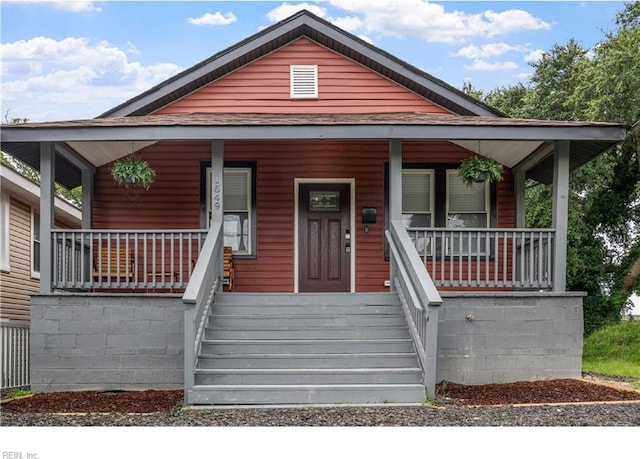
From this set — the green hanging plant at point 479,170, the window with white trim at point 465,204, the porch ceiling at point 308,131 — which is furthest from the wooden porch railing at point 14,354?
the green hanging plant at point 479,170

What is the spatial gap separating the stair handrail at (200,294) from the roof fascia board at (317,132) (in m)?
1.27

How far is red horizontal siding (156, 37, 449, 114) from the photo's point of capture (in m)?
13.9

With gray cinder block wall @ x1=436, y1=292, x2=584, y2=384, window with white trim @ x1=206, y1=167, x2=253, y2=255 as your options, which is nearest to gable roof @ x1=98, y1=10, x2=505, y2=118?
window with white trim @ x1=206, y1=167, x2=253, y2=255

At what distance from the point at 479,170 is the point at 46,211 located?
6.02 m

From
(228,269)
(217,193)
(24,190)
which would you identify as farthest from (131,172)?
(24,190)

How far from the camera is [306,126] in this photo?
11.1m

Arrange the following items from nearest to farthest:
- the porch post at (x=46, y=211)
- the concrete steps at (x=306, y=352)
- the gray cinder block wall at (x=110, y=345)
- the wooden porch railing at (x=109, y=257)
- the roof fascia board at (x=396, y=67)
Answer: the concrete steps at (x=306, y=352) < the gray cinder block wall at (x=110, y=345) < the porch post at (x=46, y=211) < the wooden porch railing at (x=109, y=257) < the roof fascia board at (x=396, y=67)

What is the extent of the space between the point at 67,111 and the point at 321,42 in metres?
22.2

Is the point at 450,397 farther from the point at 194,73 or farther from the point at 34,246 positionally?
the point at 34,246

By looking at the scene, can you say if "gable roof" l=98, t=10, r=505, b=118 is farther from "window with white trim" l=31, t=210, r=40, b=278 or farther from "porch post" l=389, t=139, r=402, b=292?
"window with white trim" l=31, t=210, r=40, b=278

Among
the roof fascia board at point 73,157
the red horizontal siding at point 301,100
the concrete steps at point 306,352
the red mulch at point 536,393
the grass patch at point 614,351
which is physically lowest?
the grass patch at point 614,351

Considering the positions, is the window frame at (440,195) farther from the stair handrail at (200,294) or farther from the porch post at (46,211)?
the porch post at (46,211)

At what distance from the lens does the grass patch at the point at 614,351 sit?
1414 centimetres
